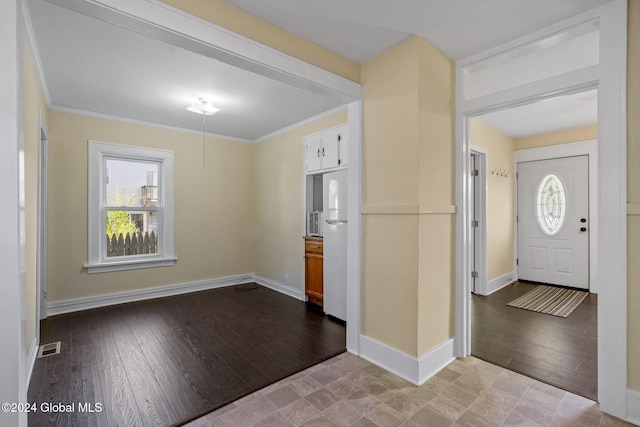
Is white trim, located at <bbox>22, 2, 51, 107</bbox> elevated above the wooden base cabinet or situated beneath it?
elevated above

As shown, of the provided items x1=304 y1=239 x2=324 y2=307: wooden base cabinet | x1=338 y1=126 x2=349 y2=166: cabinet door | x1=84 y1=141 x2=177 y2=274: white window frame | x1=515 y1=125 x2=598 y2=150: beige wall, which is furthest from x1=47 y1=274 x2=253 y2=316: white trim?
x1=515 y1=125 x2=598 y2=150: beige wall

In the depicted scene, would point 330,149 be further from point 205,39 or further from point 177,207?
point 177,207

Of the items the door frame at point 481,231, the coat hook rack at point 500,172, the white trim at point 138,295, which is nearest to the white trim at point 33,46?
the white trim at point 138,295

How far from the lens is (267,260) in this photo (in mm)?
4996

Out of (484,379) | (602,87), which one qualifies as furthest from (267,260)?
(602,87)

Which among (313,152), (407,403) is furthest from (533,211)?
(407,403)

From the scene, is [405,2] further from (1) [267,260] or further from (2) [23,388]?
(1) [267,260]

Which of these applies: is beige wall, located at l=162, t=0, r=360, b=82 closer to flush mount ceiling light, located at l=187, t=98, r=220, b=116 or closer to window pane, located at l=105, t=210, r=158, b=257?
flush mount ceiling light, located at l=187, t=98, r=220, b=116

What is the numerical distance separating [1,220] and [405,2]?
91.1 inches

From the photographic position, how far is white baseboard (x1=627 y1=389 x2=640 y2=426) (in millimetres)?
1749

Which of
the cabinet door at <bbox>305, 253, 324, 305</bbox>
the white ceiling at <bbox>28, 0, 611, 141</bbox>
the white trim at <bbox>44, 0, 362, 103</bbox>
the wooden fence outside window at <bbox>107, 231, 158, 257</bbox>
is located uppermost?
the white ceiling at <bbox>28, 0, 611, 141</bbox>

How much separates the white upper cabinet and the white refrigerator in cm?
27

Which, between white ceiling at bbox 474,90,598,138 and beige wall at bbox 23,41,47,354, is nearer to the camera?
beige wall at bbox 23,41,47,354

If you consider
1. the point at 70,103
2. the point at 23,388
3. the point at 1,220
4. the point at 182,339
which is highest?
the point at 70,103
